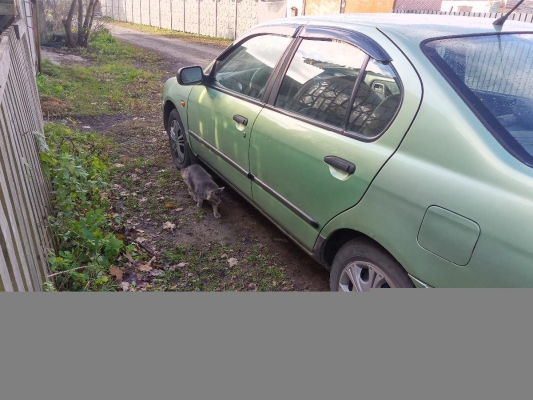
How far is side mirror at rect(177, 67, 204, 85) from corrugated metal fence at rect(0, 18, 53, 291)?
55.3 inches

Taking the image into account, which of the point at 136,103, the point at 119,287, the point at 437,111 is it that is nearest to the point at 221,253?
the point at 119,287

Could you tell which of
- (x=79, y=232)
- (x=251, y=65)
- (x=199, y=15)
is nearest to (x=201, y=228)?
(x=79, y=232)

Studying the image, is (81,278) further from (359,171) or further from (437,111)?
(437,111)

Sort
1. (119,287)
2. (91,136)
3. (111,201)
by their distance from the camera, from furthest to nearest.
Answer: (91,136) → (111,201) → (119,287)

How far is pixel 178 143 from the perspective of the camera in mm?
5277

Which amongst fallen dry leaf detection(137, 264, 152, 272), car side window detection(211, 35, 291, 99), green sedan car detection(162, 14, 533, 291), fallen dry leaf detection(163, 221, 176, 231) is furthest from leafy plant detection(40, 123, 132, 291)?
car side window detection(211, 35, 291, 99)

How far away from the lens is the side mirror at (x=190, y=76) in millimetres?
4289

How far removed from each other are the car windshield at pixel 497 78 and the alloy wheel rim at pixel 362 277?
3.06 feet

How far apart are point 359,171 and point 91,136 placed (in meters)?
5.11

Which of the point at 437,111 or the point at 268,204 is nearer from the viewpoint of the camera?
the point at 437,111

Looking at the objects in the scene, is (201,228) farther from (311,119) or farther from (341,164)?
(341,164)

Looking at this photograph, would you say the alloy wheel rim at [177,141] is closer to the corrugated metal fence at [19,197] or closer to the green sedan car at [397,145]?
the green sedan car at [397,145]

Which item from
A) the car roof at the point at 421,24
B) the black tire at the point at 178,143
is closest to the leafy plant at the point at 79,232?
the black tire at the point at 178,143

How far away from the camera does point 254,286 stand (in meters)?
3.39
